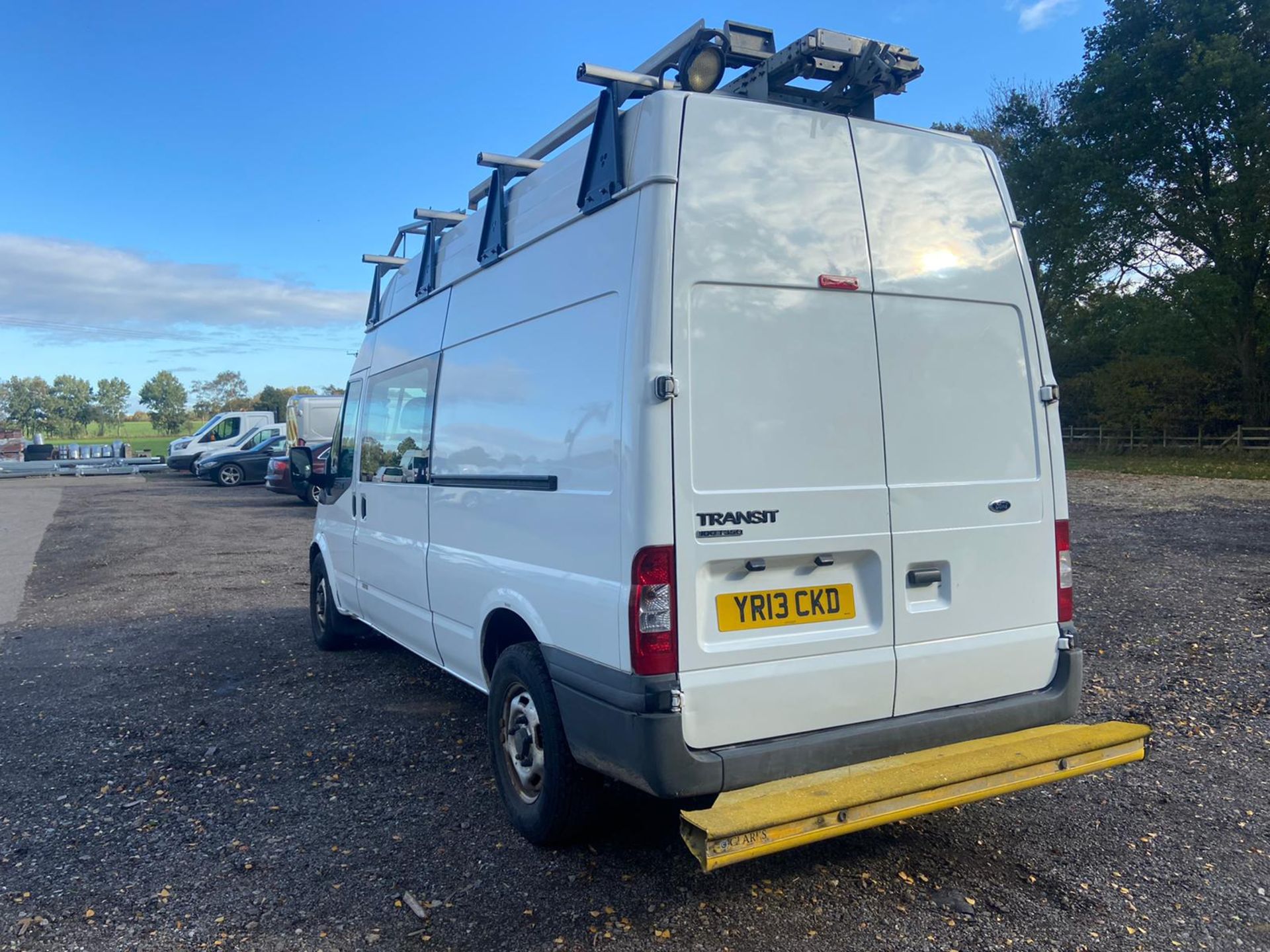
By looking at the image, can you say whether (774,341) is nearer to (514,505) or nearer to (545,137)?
(514,505)

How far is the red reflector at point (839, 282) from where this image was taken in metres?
3.54

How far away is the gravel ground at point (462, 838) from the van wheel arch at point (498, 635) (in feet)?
2.11

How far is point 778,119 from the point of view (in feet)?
11.7

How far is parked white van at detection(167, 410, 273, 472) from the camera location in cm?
3444

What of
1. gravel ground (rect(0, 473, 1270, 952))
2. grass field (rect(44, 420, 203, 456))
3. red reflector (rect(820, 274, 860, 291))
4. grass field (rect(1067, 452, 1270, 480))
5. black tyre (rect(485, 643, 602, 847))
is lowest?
gravel ground (rect(0, 473, 1270, 952))

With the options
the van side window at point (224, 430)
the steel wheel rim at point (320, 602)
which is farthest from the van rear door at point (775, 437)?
the van side window at point (224, 430)

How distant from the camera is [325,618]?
7.33 metres

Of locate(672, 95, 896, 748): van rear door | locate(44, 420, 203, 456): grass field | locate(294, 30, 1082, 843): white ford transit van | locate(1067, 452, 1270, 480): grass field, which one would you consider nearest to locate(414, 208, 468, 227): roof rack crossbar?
locate(294, 30, 1082, 843): white ford transit van

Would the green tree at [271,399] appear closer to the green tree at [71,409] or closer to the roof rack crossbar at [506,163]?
the green tree at [71,409]

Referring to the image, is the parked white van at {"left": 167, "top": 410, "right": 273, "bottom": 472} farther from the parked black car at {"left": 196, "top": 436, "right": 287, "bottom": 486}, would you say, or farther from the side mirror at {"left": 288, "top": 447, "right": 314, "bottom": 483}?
the side mirror at {"left": 288, "top": 447, "right": 314, "bottom": 483}

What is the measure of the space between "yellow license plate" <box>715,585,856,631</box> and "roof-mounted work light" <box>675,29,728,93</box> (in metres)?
1.90

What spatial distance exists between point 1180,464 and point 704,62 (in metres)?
29.2

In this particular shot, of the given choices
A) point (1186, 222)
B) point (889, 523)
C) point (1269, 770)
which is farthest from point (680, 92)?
point (1186, 222)

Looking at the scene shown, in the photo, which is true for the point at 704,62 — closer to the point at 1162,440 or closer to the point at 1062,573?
the point at 1062,573
